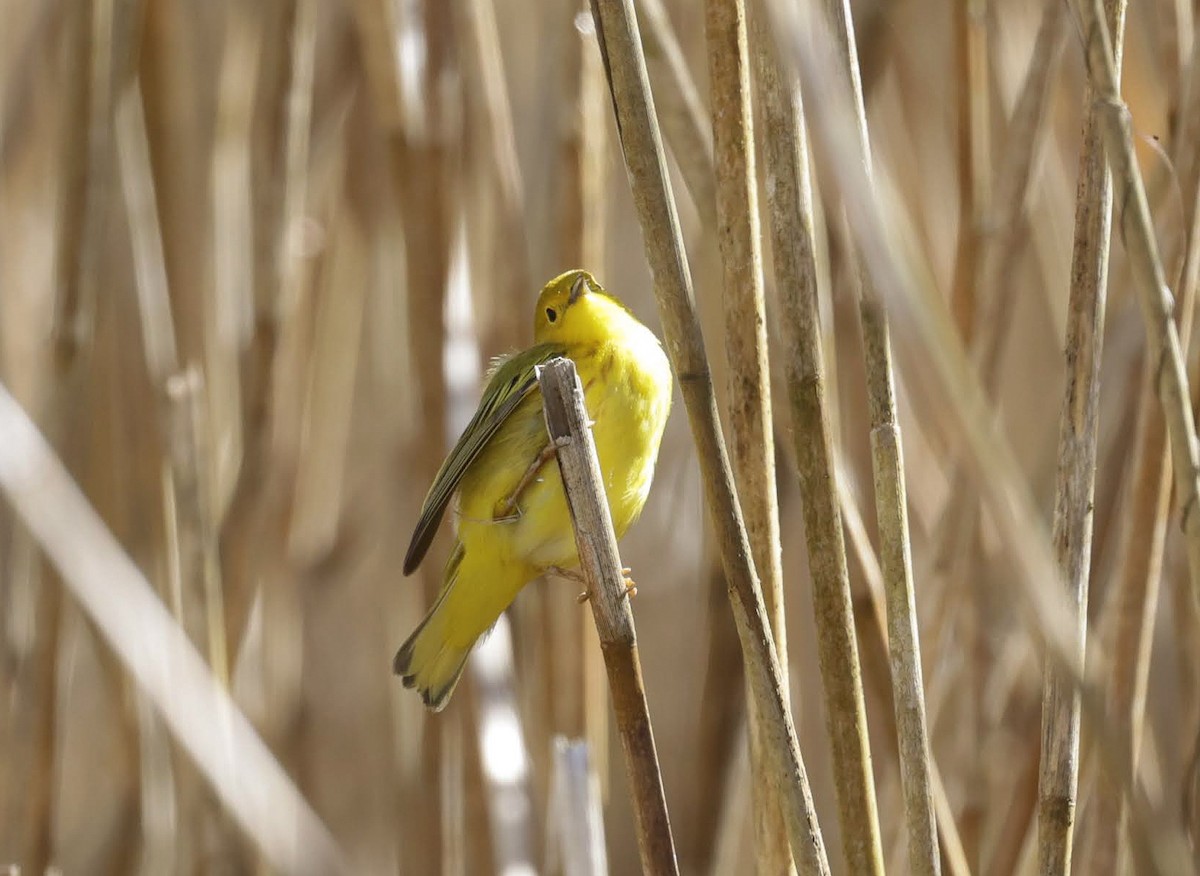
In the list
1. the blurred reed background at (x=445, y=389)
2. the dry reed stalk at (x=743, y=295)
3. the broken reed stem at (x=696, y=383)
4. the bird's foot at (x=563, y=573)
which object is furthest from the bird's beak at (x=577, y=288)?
the broken reed stem at (x=696, y=383)

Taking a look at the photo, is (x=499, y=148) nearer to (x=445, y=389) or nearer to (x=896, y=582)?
(x=445, y=389)

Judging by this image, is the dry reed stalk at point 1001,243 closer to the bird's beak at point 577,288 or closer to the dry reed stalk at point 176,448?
the bird's beak at point 577,288

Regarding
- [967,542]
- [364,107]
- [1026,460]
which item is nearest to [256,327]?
[364,107]

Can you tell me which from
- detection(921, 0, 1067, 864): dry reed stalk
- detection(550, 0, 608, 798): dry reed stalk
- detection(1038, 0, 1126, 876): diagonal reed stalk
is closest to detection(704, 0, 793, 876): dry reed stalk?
detection(1038, 0, 1126, 876): diagonal reed stalk

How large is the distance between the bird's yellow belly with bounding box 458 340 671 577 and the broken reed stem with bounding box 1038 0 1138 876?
0.68 meters

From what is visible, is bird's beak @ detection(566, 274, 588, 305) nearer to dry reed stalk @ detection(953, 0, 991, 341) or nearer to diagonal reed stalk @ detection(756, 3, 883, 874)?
dry reed stalk @ detection(953, 0, 991, 341)

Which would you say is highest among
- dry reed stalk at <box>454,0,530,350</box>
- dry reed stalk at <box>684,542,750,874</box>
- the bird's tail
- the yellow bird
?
dry reed stalk at <box>454,0,530,350</box>

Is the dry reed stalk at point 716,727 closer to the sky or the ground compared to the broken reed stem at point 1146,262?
closer to the ground

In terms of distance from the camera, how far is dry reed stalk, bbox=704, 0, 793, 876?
1.15 m

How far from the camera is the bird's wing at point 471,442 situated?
5.79 ft

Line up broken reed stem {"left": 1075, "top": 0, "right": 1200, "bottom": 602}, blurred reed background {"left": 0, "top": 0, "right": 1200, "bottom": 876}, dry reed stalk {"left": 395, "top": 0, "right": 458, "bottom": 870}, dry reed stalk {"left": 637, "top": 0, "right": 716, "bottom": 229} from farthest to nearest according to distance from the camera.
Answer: dry reed stalk {"left": 395, "top": 0, "right": 458, "bottom": 870}
blurred reed background {"left": 0, "top": 0, "right": 1200, "bottom": 876}
dry reed stalk {"left": 637, "top": 0, "right": 716, "bottom": 229}
broken reed stem {"left": 1075, "top": 0, "right": 1200, "bottom": 602}

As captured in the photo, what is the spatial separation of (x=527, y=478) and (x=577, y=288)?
0.90 feet

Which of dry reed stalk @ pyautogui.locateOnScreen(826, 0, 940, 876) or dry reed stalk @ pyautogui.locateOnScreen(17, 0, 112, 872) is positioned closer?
dry reed stalk @ pyautogui.locateOnScreen(826, 0, 940, 876)

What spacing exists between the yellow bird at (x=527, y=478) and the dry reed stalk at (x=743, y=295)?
1.73 ft
